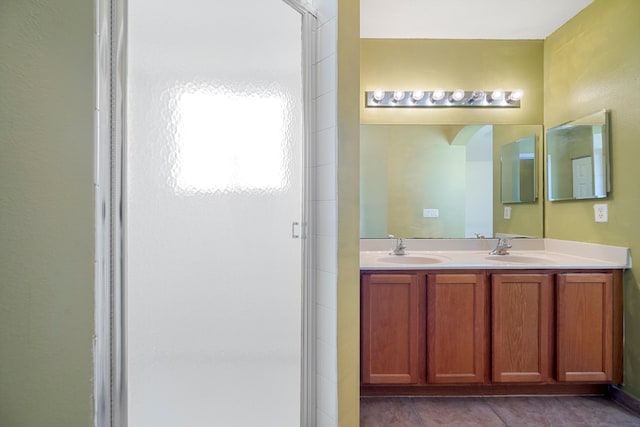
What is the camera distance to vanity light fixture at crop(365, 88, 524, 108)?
254 centimetres

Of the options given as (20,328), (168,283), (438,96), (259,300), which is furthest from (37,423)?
(438,96)

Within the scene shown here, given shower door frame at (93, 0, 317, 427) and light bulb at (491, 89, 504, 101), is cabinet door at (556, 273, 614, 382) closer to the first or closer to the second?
light bulb at (491, 89, 504, 101)

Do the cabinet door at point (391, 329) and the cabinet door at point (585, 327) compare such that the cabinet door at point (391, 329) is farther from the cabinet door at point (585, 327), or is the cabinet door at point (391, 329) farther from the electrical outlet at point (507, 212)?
the electrical outlet at point (507, 212)

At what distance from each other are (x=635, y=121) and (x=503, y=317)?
1369 millimetres

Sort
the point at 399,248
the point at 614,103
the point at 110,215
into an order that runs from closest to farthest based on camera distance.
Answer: the point at 110,215 → the point at 614,103 → the point at 399,248

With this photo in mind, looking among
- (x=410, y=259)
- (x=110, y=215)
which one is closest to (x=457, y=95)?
(x=410, y=259)

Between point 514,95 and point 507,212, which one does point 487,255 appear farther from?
point 514,95

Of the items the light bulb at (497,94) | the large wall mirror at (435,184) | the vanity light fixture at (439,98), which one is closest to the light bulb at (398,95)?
the vanity light fixture at (439,98)

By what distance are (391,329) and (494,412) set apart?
75 centimetres

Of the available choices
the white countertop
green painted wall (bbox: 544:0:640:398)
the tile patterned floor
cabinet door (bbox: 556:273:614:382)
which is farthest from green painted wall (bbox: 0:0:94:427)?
green painted wall (bbox: 544:0:640:398)

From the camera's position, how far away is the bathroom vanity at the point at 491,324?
1.98 m

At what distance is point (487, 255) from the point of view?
240 centimetres

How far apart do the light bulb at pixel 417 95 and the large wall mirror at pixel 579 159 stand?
1022 mm

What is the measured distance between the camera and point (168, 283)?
0.92 meters
